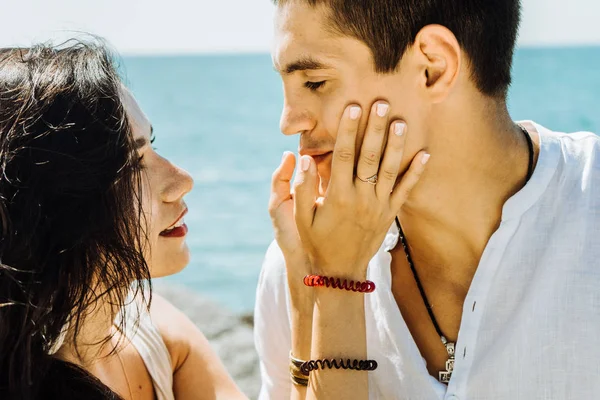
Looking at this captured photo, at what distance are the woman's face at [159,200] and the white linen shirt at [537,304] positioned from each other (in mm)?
910

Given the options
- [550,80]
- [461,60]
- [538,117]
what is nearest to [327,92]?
[461,60]

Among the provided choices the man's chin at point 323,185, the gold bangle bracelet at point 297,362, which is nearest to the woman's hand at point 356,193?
the man's chin at point 323,185

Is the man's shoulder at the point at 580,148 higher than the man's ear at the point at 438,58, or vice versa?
the man's ear at the point at 438,58

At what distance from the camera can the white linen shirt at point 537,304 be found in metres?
2.83

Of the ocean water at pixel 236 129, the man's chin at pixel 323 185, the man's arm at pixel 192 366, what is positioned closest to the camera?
the man's chin at pixel 323 185

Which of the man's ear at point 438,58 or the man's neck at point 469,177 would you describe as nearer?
the man's ear at point 438,58

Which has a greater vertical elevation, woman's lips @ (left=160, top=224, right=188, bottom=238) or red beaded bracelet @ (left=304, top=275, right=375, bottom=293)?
woman's lips @ (left=160, top=224, right=188, bottom=238)

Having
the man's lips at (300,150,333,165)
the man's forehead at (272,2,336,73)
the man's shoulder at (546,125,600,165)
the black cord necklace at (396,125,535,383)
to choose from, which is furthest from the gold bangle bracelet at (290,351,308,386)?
the man's shoulder at (546,125,600,165)

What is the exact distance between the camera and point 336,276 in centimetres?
292

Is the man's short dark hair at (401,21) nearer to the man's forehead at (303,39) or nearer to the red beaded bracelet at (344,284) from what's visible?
the man's forehead at (303,39)

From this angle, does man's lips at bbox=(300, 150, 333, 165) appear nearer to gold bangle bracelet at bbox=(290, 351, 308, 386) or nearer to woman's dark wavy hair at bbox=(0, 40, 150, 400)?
woman's dark wavy hair at bbox=(0, 40, 150, 400)

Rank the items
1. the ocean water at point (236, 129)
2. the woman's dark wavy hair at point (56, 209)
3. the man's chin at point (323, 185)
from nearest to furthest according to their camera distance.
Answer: the woman's dark wavy hair at point (56, 209) < the man's chin at point (323, 185) < the ocean water at point (236, 129)

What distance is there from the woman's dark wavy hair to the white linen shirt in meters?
1.12

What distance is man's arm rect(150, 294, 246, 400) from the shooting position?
3520 millimetres
